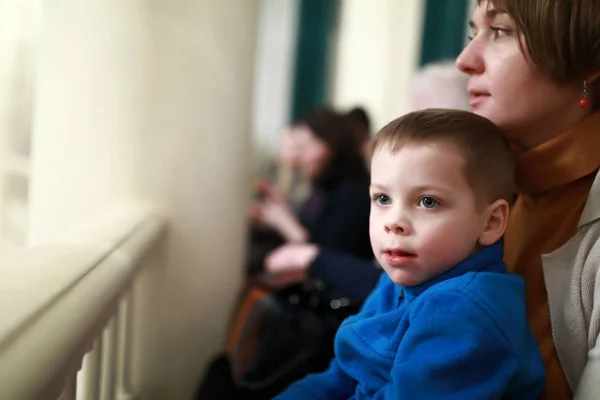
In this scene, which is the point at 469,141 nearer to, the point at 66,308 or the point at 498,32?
the point at 498,32

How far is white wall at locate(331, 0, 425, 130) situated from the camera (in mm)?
2516

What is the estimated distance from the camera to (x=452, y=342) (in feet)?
1.89

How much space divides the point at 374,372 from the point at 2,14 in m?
0.64

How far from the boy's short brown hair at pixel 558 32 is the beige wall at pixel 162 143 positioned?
71 cm

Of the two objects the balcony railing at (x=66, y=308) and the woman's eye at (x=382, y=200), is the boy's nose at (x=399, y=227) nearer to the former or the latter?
the woman's eye at (x=382, y=200)

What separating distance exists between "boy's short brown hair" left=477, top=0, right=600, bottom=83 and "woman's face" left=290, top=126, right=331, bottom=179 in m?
1.28

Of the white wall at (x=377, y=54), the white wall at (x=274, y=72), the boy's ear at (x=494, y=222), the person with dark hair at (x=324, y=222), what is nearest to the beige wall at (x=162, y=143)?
the person with dark hair at (x=324, y=222)

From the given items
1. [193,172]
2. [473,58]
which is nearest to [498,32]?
Result: [473,58]

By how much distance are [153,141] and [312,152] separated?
0.89 meters

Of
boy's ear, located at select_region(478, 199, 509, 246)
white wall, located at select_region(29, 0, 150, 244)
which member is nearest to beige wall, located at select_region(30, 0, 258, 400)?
white wall, located at select_region(29, 0, 150, 244)

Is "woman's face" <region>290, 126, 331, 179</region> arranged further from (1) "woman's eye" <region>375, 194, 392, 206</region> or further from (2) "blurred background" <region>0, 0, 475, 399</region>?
(1) "woman's eye" <region>375, 194, 392, 206</region>

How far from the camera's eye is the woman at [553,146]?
70cm

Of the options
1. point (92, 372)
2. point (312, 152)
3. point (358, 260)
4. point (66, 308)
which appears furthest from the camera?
point (312, 152)

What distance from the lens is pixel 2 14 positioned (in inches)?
29.2
